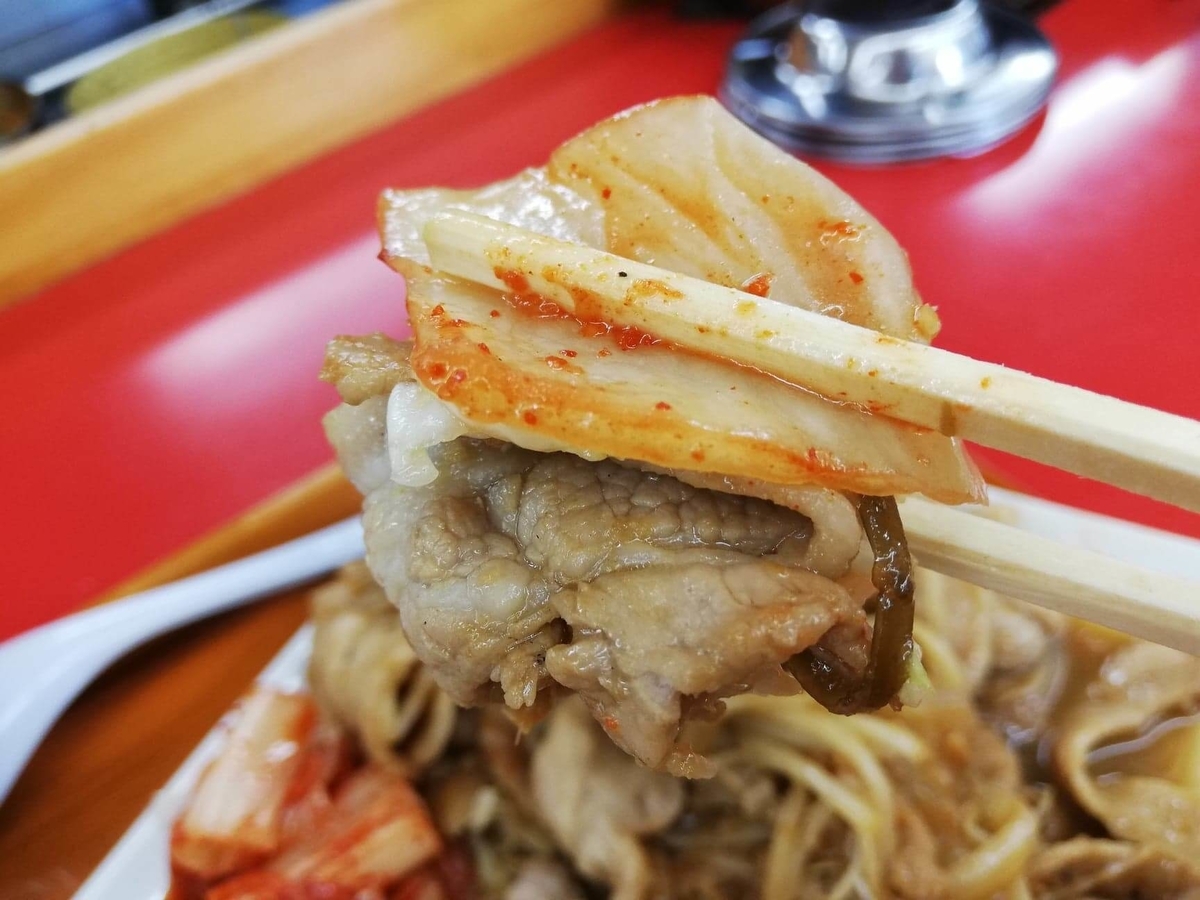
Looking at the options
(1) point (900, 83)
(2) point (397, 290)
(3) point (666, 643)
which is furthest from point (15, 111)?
(3) point (666, 643)

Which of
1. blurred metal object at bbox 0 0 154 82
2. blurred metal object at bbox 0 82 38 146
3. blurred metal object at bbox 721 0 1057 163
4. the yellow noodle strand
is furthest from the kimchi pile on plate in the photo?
blurred metal object at bbox 0 0 154 82

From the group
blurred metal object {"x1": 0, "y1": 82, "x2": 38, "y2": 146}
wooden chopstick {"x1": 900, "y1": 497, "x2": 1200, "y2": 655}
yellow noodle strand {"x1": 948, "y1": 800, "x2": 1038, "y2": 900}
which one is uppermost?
blurred metal object {"x1": 0, "y1": 82, "x2": 38, "y2": 146}

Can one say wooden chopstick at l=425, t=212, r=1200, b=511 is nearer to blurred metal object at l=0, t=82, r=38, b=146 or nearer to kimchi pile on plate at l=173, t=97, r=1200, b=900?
kimchi pile on plate at l=173, t=97, r=1200, b=900

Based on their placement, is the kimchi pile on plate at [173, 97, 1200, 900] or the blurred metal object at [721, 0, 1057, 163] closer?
the kimchi pile on plate at [173, 97, 1200, 900]

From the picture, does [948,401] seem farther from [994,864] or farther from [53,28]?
[53,28]

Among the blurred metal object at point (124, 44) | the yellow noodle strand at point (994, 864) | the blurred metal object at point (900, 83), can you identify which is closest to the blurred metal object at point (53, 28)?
the blurred metal object at point (124, 44)

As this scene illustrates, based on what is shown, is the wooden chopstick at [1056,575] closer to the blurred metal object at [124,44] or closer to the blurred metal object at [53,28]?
the blurred metal object at [124,44]
